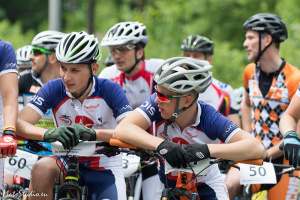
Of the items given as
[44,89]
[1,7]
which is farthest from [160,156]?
[1,7]

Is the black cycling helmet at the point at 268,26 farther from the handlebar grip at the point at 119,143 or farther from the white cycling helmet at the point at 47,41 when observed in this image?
the handlebar grip at the point at 119,143

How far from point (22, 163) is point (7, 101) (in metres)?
1.56

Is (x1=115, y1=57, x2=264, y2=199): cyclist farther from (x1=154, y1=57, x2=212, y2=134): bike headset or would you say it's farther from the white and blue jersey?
the white and blue jersey

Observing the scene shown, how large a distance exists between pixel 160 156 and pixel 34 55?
4640 millimetres

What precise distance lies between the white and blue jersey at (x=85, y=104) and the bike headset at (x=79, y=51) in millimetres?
85

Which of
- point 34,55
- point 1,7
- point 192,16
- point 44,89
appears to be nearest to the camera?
point 44,89

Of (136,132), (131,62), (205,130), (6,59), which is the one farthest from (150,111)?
(131,62)

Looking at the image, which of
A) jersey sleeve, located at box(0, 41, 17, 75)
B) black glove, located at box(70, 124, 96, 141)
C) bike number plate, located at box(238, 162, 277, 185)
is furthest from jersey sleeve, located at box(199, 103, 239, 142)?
jersey sleeve, located at box(0, 41, 17, 75)

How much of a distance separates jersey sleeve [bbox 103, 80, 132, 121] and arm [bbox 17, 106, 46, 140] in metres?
0.61

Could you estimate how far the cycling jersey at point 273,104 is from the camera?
412 inches

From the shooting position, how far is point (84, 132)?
8.02 metres

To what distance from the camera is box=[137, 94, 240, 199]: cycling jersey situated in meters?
7.89

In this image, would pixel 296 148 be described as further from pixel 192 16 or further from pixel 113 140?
pixel 192 16

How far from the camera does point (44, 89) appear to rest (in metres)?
8.73
